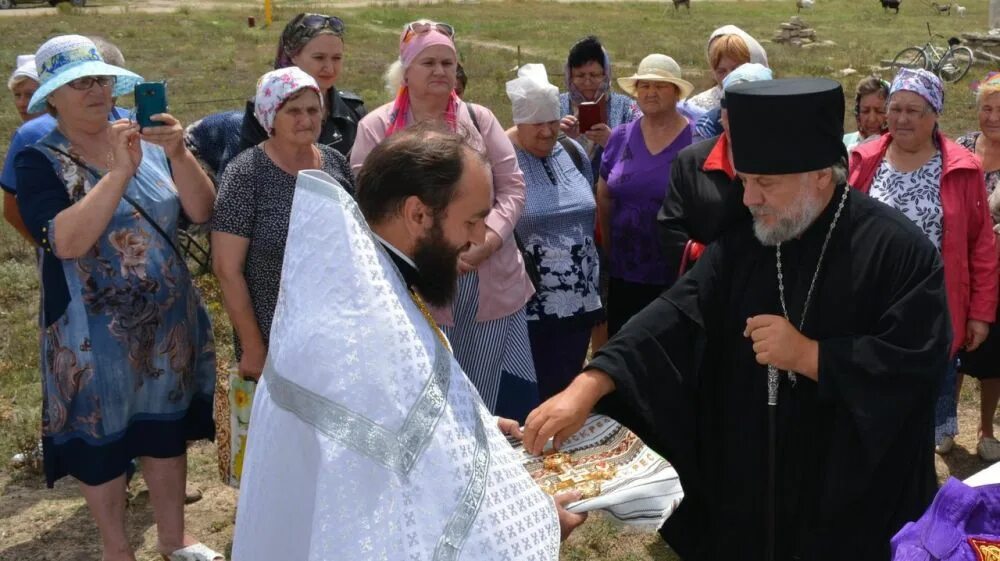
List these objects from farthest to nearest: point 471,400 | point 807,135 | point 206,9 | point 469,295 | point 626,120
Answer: point 206,9 → point 626,120 → point 469,295 → point 807,135 → point 471,400

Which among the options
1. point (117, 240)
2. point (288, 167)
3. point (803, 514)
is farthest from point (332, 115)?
point (803, 514)

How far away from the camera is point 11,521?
4820 mm

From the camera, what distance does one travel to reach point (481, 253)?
433 cm

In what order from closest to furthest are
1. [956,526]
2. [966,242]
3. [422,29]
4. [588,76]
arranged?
1. [956,526]
2. [422,29]
3. [966,242]
4. [588,76]

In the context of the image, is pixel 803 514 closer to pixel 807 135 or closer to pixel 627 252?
pixel 807 135

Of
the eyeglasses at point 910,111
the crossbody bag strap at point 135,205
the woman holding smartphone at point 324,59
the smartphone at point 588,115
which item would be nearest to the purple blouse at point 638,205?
the smartphone at point 588,115

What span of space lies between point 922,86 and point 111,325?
3565mm

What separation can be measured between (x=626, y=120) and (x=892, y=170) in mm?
1443

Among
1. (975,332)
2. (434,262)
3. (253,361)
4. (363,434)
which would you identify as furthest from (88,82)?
(975,332)

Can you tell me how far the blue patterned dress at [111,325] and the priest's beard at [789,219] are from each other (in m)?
2.22

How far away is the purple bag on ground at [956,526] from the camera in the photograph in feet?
7.83

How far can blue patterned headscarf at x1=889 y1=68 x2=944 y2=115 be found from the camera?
4746mm

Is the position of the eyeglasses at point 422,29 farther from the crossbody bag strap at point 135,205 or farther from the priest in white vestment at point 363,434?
the priest in white vestment at point 363,434

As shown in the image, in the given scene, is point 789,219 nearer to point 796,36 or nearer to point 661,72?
point 661,72
